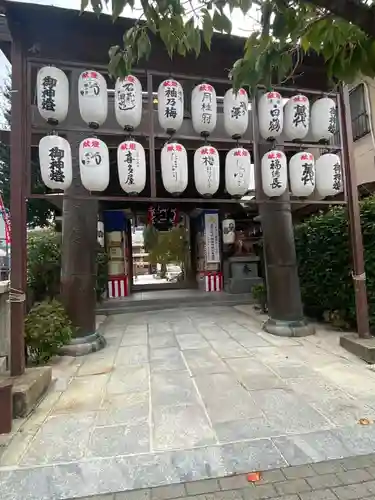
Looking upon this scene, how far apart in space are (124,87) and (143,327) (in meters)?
5.08

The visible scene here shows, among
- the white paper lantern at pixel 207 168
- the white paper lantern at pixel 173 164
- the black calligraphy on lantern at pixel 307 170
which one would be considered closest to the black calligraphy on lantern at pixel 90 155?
the white paper lantern at pixel 173 164

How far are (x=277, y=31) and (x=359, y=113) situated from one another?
35.7 feet

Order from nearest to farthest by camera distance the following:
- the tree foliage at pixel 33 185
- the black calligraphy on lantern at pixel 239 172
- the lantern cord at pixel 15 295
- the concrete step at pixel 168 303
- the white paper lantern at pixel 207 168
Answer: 1. the lantern cord at pixel 15 295
2. the white paper lantern at pixel 207 168
3. the black calligraphy on lantern at pixel 239 172
4. the concrete step at pixel 168 303
5. the tree foliage at pixel 33 185

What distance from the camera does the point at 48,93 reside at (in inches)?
171

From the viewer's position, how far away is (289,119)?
17.0 feet

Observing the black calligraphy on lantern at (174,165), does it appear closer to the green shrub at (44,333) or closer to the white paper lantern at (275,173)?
the white paper lantern at (275,173)

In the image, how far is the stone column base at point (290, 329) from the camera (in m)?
6.26

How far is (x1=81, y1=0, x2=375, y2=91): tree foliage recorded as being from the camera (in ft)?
5.15

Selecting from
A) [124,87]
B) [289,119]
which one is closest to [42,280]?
[124,87]

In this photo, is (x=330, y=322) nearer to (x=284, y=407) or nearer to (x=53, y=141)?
(x=284, y=407)

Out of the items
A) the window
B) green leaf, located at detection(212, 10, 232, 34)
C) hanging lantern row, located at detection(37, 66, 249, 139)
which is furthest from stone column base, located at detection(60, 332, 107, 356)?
the window

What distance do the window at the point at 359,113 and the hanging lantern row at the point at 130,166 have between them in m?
7.64

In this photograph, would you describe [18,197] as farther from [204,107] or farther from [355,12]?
[355,12]

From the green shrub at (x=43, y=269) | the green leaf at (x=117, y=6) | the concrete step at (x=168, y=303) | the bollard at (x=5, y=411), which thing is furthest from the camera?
the concrete step at (x=168, y=303)
